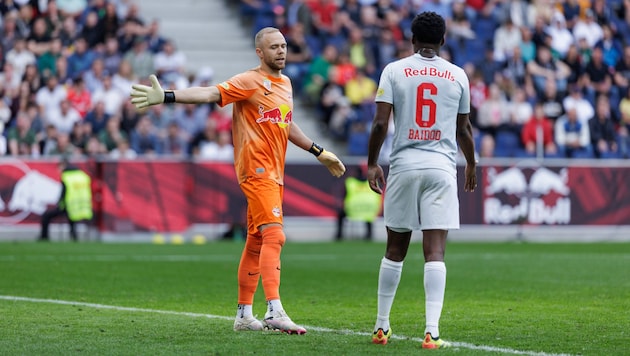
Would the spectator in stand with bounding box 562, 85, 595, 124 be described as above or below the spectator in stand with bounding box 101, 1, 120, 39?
below

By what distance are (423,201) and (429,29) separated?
1160mm

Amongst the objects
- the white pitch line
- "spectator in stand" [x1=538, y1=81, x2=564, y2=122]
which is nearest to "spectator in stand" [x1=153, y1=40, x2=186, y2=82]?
"spectator in stand" [x1=538, y1=81, x2=564, y2=122]

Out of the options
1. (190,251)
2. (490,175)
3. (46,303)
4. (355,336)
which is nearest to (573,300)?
(355,336)

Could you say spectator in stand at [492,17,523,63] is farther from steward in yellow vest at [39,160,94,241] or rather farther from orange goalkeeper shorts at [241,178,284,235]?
orange goalkeeper shorts at [241,178,284,235]

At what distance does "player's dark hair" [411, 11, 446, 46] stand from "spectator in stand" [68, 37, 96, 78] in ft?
61.3

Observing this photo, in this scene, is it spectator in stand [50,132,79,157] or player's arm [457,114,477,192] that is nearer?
player's arm [457,114,477,192]

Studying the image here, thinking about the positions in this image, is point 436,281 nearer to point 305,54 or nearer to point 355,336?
point 355,336

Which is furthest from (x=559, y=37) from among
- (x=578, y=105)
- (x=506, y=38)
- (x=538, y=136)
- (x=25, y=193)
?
(x=25, y=193)

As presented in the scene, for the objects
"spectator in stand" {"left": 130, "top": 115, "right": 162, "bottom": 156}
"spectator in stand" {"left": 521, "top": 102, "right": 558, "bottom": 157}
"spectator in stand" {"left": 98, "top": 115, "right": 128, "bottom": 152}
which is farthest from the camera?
"spectator in stand" {"left": 521, "top": 102, "right": 558, "bottom": 157}

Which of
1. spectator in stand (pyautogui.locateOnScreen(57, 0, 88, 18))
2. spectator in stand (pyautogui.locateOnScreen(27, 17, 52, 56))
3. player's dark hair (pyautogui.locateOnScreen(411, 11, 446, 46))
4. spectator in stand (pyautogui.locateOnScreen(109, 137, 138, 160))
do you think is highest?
spectator in stand (pyautogui.locateOnScreen(57, 0, 88, 18))

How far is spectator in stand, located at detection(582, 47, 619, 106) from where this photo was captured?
31.0 metres

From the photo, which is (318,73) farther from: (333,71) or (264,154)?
(264,154)

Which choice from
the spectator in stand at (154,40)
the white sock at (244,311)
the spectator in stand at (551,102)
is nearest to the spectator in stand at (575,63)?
the spectator in stand at (551,102)

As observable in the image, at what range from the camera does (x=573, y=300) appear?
1261 centimetres
